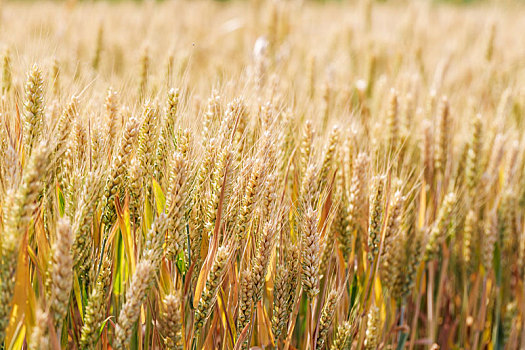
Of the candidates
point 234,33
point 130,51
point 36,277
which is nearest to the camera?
point 36,277

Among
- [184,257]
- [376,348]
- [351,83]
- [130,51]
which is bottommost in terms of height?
[376,348]

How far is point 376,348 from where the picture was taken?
1397mm

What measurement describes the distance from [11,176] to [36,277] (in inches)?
9.3

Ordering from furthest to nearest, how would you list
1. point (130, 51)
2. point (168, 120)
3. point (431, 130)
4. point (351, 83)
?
point (130, 51), point (351, 83), point (431, 130), point (168, 120)

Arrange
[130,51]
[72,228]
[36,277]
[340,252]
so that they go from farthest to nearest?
[130,51], [340,252], [36,277], [72,228]

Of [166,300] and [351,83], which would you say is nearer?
[166,300]

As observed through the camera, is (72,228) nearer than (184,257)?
Yes

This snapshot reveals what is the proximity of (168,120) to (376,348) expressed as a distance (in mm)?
913

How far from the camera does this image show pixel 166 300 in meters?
0.97

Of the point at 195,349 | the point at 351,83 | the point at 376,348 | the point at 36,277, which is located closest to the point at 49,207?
the point at 36,277

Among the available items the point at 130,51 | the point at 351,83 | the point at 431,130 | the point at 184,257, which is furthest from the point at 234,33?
the point at 184,257

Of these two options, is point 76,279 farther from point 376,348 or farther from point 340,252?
point 376,348

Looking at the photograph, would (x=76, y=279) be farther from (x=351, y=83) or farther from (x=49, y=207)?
(x=351, y=83)

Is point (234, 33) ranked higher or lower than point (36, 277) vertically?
higher
